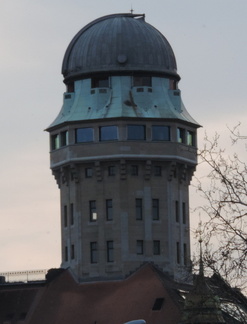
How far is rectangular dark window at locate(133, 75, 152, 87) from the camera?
156625 millimetres

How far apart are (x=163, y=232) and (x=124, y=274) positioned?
181 inches

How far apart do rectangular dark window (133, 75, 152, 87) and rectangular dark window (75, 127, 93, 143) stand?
5.60m

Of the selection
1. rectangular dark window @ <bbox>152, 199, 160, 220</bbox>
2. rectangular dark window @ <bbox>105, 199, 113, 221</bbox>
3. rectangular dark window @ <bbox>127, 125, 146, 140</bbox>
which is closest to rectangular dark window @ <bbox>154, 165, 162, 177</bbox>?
rectangular dark window @ <bbox>152, 199, 160, 220</bbox>

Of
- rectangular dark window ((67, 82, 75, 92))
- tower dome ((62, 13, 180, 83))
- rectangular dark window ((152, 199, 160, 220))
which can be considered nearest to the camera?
rectangular dark window ((152, 199, 160, 220))

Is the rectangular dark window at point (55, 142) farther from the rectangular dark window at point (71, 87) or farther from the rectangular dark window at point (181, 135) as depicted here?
the rectangular dark window at point (181, 135)

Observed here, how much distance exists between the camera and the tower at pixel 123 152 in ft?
504

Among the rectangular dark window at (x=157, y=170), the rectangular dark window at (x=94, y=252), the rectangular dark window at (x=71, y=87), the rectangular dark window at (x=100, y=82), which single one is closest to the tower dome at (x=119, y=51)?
the rectangular dark window at (x=71, y=87)

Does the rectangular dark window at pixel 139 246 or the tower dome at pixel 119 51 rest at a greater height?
the tower dome at pixel 119 51

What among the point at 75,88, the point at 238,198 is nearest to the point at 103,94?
the point at 75,88

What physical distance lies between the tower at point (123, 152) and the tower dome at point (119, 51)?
8 cm

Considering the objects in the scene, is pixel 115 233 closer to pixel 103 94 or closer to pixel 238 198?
pixel 103 94

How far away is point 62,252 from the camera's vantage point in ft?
524

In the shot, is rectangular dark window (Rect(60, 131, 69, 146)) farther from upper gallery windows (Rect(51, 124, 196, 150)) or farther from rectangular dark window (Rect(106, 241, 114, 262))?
rectangular dark window (Rect(106, 241, 114, 262))

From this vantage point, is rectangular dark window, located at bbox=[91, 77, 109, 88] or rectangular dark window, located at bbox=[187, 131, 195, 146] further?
rectangular dark window, located at bbox=[187, 131, 195, 146]
